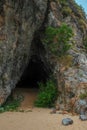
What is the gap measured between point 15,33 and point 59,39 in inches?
116

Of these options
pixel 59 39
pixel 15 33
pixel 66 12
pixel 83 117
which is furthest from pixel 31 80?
pixel 83 117

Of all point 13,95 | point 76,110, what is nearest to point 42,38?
point 13,95

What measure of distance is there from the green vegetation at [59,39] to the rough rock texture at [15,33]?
109 centimetres

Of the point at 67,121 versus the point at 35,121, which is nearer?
the point at 67,121

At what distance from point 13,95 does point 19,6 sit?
5768 millimetres

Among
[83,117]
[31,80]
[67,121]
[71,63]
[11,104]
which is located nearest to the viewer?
[67,121]

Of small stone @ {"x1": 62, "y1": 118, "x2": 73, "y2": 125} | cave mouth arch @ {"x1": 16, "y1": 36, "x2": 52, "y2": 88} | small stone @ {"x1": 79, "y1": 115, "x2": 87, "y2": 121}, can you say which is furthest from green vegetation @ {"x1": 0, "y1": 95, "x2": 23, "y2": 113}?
small stone @ {"x1": 79, "y1": 115, "x2": 87, "y2": 121}

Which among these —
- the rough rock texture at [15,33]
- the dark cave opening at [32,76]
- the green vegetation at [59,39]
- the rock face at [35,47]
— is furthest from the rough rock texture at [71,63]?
the dark cave opening at [32,76]

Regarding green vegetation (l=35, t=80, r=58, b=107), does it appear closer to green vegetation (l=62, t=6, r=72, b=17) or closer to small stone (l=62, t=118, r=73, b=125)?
small stone (l=62, t=118, r=73, b=125)

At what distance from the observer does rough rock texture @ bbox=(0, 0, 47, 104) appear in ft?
67.6

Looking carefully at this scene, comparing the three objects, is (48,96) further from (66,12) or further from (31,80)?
(31,80)

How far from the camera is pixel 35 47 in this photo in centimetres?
2441

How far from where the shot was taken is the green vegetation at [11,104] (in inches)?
785

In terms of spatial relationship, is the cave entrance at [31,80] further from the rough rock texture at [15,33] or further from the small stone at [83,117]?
the small stone at [83,117]
